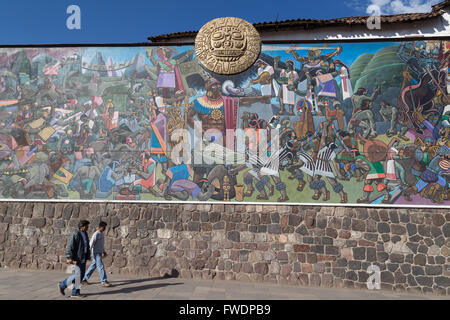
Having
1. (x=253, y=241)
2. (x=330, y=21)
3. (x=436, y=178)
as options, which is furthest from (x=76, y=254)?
(x=330, y=21)

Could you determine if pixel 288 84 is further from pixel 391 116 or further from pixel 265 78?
pixel 391 116

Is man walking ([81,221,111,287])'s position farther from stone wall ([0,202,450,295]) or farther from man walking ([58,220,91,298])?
stone wall ([0,202,450,295])

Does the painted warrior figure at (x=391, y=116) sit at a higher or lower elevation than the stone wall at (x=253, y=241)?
higher

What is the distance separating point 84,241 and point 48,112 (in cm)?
449

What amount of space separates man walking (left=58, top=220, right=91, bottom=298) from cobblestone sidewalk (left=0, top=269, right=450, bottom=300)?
0.25 m

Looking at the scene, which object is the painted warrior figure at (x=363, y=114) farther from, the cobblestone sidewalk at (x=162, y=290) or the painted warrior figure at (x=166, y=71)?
the painted warrior figure at (x=166, y=71)

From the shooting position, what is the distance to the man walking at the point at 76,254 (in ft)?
14.9

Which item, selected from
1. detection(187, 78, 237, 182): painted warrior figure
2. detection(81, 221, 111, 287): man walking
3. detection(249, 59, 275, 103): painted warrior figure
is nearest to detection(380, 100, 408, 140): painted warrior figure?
detection(249, 59, 275, 103): painted warrior figure

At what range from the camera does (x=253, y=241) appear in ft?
22.2

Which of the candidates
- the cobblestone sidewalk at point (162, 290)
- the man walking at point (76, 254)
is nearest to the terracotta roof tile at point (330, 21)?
the man walking at point (76, 254)

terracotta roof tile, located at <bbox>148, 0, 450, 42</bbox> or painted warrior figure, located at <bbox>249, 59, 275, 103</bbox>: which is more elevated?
terracotta roof tile, located at <bbox>148, 0, 450, 42</bbox>

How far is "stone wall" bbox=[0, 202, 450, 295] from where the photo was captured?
21.4ft

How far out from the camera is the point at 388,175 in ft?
22.5

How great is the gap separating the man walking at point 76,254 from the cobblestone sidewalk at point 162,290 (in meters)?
0.25
